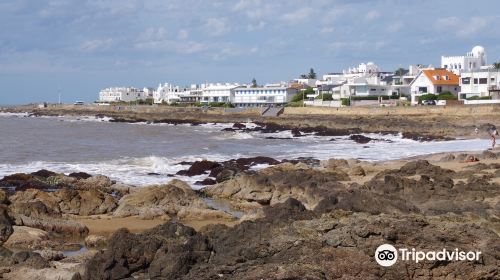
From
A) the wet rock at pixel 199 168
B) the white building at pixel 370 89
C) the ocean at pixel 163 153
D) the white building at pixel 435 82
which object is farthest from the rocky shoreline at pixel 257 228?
the white building at pixel 370 89

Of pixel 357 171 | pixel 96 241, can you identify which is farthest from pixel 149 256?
pixel 357 171

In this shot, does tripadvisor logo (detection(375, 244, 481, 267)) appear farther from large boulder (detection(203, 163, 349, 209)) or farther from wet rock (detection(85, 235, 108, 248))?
large boulder (detection(203, 163, 349, 209))

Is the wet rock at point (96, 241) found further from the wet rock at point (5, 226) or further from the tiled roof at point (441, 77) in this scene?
the tiled roof at point (441, 77)

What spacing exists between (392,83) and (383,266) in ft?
292

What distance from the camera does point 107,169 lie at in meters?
23.9

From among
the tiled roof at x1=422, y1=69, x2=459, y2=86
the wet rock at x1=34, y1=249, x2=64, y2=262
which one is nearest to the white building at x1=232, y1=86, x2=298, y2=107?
the tiled roof at x1=422, y1=69, x2=459, y2=86

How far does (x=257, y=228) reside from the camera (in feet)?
28.1

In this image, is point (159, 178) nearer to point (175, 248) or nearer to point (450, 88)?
point (175, 248)

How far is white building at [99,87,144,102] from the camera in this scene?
169 m

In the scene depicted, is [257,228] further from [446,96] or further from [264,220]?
[446,96]

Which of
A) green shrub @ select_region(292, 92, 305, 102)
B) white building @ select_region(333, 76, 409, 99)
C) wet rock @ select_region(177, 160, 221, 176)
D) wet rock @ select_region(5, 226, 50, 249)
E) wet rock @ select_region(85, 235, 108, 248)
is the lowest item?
wet rock @ select_region(177, 160, 221, 176)

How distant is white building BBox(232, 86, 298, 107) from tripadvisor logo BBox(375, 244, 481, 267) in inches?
3808

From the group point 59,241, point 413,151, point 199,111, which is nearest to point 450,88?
point 199,111

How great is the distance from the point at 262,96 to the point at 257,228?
4005 inches
